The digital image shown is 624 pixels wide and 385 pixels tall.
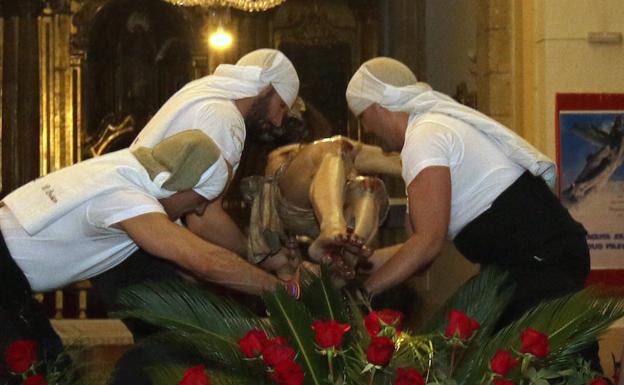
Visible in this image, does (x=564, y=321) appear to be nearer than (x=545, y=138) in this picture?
Yes

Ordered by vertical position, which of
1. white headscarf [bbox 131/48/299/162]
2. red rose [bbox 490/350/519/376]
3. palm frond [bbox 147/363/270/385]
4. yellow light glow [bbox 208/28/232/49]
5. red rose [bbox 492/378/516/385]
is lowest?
palm frond [bbox 147/363/270/385]

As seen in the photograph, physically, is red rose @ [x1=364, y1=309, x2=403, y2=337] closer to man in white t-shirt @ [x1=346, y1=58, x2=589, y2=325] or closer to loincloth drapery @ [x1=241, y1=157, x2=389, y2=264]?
man in white t-shirt @ [x1=346, y1=58, x2=589, y2=325]

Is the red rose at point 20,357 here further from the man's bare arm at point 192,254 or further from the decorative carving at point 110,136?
the decorative carving at point 110,136

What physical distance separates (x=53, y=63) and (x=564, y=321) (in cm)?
655

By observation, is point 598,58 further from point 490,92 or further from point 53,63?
point 53,63

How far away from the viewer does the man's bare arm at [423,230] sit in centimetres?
374

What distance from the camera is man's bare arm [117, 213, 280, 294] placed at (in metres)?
3.47

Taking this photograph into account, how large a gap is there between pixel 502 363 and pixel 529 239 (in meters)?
1.45

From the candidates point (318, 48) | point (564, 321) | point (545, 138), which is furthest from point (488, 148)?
point (318, 48)

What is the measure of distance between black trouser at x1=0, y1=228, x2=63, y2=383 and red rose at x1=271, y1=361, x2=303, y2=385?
1.30 meters

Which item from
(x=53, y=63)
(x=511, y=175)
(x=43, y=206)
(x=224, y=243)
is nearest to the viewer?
(x=43, y=206)

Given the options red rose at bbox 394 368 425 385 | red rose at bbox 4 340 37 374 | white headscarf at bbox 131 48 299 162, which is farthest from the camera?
white headscarf at bbox 131 48 299 162

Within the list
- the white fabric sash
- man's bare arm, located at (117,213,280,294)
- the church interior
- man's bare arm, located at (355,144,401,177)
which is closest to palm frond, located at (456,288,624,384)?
man's bare arm, located at (117,213,280,294)

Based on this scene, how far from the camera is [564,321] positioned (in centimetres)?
284
